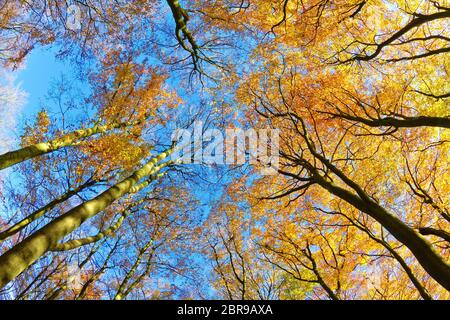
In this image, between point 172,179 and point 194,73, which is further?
point 172,179

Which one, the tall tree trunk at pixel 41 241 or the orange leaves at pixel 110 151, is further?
the orange leaves at pixel 110 151

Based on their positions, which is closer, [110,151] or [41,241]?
[41,241]

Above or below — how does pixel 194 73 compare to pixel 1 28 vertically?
below

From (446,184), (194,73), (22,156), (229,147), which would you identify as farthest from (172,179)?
(446,184)

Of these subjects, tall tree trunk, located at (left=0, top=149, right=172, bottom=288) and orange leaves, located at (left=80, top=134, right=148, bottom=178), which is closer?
tall tree trunk, located at (left=0, top=149, right=172, bottom=288)

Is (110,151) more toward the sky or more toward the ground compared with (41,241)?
more toward the sky

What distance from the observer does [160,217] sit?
1066cm

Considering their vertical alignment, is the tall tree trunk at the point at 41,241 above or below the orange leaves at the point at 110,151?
below

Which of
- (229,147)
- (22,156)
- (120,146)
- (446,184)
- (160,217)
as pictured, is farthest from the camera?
(160,217)

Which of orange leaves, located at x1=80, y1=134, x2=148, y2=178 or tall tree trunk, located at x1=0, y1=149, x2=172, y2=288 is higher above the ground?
orange leaves, located at x1=80, y1=134, x2=148, y2=178
